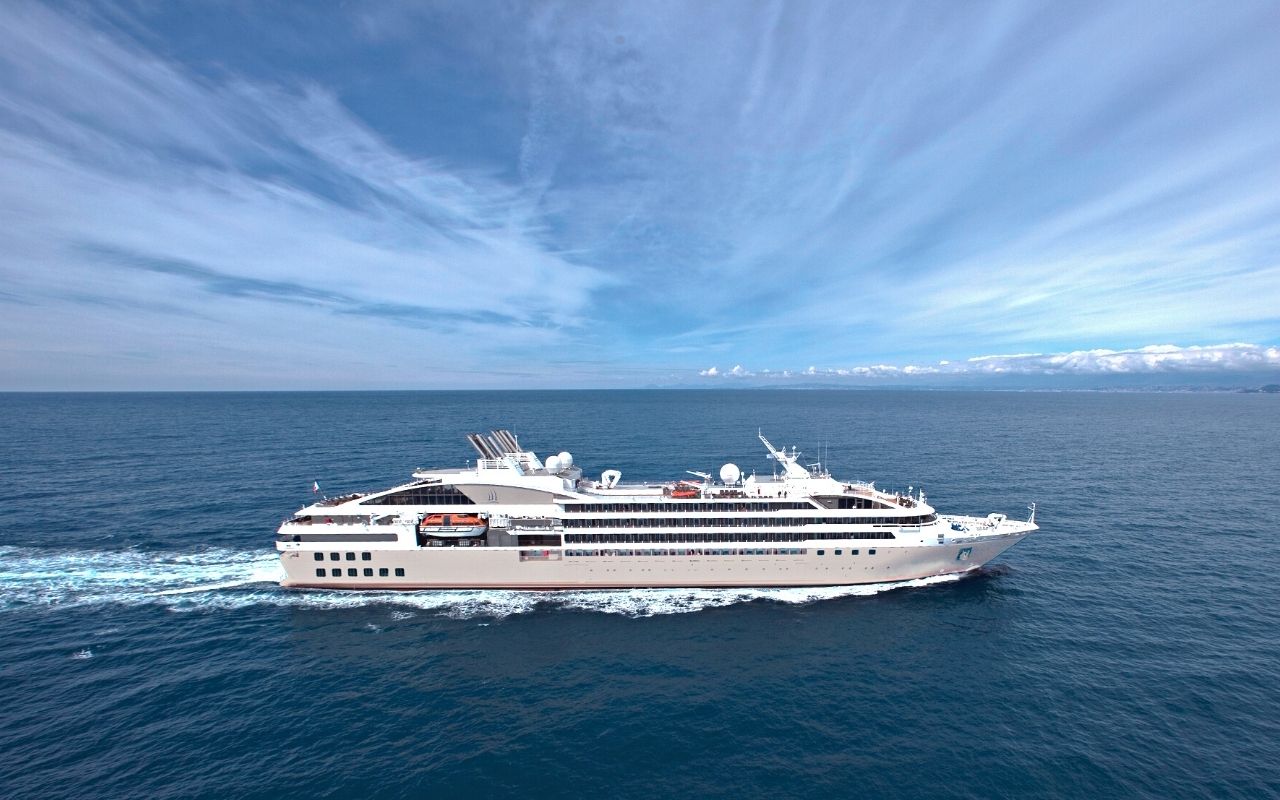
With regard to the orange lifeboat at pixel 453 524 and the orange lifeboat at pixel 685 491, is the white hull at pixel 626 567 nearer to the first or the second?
the orange lifeboat at pixel 453 524

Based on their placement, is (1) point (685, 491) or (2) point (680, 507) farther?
(1) point (685, 491)

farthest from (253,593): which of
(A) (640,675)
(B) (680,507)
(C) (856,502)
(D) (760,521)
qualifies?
(C) (856,502)

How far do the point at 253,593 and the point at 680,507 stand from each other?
41.8 meters

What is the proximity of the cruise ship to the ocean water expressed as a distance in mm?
1934

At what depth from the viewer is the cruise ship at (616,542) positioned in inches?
1957

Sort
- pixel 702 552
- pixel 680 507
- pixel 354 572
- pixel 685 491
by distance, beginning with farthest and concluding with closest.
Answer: pixel 685 491 < pixel 680 507 < pixel 702 552 < pixel 354 572

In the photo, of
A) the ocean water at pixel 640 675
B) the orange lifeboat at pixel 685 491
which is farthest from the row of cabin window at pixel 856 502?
the orange lifeboat at pixel 685 491

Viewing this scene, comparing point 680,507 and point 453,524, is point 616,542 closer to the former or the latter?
point 680,507

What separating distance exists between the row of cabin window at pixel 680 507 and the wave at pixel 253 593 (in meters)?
7.93

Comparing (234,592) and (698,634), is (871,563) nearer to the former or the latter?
(698,634)

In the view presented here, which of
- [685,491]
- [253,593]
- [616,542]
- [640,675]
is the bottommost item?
[640,675]

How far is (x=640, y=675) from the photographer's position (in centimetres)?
3725

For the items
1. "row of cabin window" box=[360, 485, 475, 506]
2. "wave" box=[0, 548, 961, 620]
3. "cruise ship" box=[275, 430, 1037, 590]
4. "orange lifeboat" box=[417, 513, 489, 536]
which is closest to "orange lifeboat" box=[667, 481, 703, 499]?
"cruise ship" box=[275, 430, 1037, 590]

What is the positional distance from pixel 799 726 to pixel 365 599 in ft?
131
